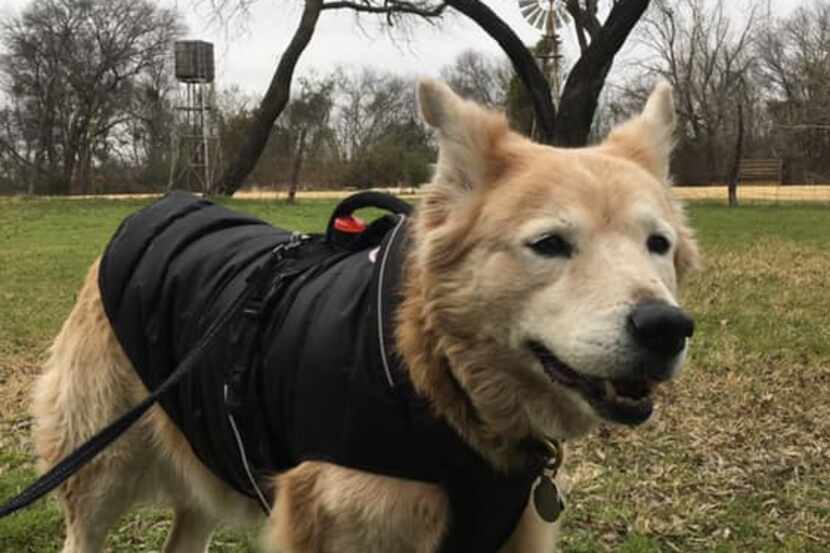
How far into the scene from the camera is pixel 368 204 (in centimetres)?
279

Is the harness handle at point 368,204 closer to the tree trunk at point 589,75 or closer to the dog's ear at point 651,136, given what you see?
the dog's ear at point 651,136

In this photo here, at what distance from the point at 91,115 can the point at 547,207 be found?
5571 cm

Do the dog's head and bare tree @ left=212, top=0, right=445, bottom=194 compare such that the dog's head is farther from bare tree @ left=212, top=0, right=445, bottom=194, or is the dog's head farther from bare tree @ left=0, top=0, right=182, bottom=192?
bare tree @ left=0, top=0, right=182, bottom=192

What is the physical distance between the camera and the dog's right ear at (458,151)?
2336 millimetres

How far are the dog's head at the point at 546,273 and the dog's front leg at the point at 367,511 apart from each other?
0.97ft

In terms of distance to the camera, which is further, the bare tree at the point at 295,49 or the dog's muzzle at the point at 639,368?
the bare tree at the point at 295,49

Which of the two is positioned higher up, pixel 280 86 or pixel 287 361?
pixel 280 86

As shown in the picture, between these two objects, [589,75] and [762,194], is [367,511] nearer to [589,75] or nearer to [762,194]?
[589,75]

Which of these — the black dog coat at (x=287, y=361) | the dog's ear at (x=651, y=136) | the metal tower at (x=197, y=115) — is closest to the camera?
the black dog coat at (x=287, y=361)

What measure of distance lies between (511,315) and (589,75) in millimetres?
21342

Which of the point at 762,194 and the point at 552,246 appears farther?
the point at 762,194

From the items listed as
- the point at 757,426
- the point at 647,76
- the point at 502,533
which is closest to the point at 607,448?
the point at 757,426

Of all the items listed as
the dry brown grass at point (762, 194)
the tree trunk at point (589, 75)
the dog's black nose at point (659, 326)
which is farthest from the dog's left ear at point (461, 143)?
the dry brown grass at point (762, 194)

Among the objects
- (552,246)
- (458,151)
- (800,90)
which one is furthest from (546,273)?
(800,90)
